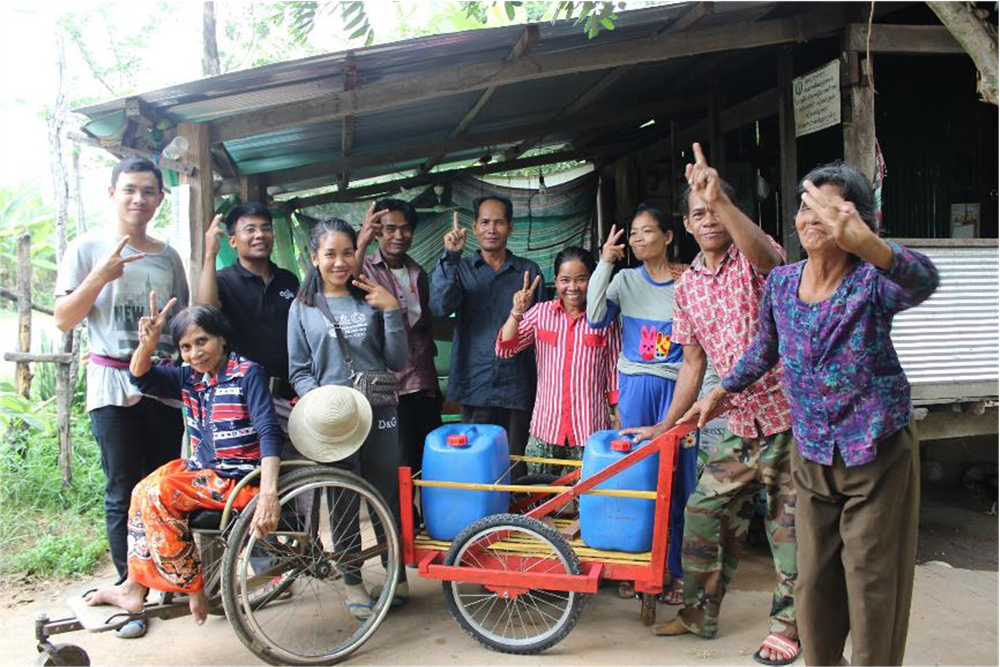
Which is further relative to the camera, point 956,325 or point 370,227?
point 956,325

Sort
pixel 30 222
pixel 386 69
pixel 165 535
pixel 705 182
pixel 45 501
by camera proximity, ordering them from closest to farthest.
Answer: pixel 705 182 < pixel 165 535 < pixel 386 69 < pixel 45 501 < pixel 30 222

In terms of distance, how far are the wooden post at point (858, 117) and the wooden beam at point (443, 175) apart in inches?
143

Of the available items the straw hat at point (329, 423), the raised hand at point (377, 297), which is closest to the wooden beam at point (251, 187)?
the raised hand at point (377, 297)

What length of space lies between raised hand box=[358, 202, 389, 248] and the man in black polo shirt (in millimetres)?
503

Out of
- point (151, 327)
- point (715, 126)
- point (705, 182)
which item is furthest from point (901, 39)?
point (151, 327)

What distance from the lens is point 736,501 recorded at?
3139 mm

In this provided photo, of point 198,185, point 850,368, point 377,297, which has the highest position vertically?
point 198,185

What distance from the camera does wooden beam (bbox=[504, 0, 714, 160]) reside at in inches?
149

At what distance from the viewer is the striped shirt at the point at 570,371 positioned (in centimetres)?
371

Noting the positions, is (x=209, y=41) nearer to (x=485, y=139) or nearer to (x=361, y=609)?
(x=485, y=139)

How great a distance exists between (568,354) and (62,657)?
2457 mm

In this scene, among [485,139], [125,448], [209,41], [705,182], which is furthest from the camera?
[209,41]

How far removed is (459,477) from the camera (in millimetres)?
3340

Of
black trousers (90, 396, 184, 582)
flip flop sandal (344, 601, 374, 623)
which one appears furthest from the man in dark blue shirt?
black trousers (90, 396, 184, 582)
